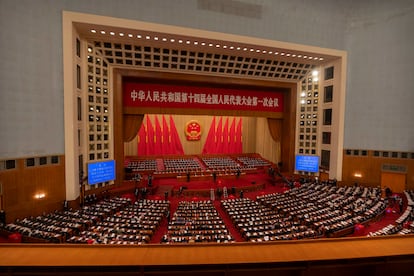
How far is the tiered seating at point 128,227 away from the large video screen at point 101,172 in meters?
3.53

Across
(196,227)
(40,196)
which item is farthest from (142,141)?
(196,227)

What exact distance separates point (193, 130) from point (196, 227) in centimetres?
1744

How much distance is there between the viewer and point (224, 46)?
13.9 meters

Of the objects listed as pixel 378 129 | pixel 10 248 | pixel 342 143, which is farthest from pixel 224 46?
pixel 10 248

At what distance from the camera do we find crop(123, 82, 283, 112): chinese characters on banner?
15789mm

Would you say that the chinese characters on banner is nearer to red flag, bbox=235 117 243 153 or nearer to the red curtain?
red flag, bbox=235 117 243 153

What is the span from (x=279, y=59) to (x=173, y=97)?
8.61 m

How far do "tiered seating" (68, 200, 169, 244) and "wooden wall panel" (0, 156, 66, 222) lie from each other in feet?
11.0

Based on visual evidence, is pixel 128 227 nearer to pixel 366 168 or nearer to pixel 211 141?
pixel 366 168

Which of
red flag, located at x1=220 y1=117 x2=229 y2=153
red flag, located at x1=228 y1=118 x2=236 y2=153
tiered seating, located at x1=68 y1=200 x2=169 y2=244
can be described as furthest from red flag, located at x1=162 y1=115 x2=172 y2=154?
tiered seating, located at x1=68 y1=200 x2=169 y2=244

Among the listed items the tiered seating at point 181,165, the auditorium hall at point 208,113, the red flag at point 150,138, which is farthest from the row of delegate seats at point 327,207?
the red flag at point 150,138

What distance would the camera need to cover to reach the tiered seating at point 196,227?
7.22 m

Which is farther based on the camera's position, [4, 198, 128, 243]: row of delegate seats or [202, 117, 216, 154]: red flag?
[202, 117, 216, 154]: red flag

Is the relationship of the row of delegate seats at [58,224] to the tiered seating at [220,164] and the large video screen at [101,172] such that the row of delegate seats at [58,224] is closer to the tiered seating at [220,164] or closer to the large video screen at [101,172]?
the large video screen at [101,172]
